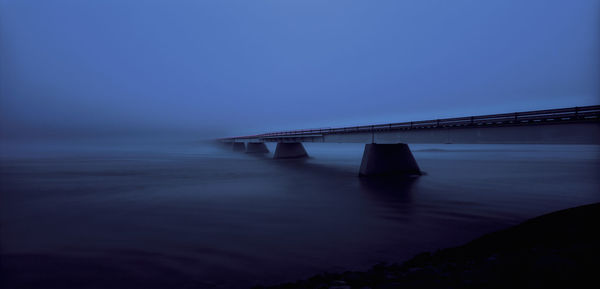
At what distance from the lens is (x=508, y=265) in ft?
16.6

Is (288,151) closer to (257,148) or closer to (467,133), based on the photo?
(257,148)

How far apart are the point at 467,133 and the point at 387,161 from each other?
8.58m

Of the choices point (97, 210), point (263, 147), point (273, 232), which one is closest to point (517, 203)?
point (273, 232)

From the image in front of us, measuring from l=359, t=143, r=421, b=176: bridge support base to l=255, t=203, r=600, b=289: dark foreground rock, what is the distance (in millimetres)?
17289

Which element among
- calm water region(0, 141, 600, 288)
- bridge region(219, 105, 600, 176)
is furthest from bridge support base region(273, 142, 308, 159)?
calm water region(0, 141, 600, 288)

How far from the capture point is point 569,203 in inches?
523

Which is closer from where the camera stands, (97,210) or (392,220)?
(392,220)

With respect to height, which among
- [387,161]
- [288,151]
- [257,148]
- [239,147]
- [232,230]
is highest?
[239,147]

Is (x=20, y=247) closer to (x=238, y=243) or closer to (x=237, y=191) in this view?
(x=238, y=243)

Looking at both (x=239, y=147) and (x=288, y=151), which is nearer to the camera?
(x=288, y=151)

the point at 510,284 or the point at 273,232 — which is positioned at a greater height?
the point at 510,284

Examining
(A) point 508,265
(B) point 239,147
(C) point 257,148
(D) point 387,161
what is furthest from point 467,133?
(B) point 239,147

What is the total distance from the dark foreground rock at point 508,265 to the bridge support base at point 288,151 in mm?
48841

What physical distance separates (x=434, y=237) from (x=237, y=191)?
13593 mm
